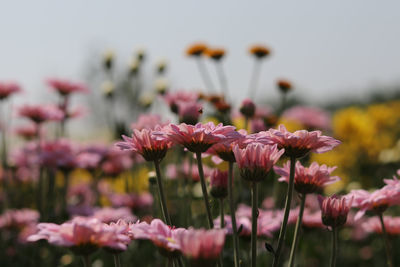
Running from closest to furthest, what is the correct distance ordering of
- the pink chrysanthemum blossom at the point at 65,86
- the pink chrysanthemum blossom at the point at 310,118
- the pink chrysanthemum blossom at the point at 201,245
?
the pink chrysanthemum blossom at the point at 201,245, the pink chrysanthemum blossom at the point at 65,86, the pink chrysanthemum blossom at the point at 310,118

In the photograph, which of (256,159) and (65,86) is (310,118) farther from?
(256,159)

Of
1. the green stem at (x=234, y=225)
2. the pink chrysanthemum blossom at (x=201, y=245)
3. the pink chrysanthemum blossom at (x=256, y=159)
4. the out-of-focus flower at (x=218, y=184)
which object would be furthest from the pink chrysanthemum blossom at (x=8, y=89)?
the pink chrysanthemum blossom at (x=201, y=245)

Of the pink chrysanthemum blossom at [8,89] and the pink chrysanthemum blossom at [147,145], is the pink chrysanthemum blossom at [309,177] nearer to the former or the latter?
the pink chrysanthemum blossom at [147,145]

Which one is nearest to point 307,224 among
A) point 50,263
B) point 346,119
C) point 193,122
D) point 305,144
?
point 193,122

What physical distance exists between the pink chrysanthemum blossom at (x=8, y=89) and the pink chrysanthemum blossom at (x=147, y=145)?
2030 mm

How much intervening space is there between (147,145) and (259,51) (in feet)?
6.77

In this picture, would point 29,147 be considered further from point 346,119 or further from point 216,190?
point 346,119

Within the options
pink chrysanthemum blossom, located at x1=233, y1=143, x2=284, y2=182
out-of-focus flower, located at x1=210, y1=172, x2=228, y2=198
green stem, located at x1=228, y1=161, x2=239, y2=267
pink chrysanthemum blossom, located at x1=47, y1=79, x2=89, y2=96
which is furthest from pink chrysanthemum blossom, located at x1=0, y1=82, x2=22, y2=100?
pink chrysanthemum blossom, located at x1=233, y1=143, x2=284, y2=182

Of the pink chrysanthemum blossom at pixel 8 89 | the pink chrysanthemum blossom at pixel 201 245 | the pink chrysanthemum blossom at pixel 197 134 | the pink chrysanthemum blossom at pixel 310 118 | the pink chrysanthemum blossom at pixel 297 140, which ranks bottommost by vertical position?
the pink chrysanthemum blossom at pixel 201 245

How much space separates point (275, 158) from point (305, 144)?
0.33 ft

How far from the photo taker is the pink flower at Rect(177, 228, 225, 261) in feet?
2.54

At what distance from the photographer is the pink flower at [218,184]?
4.30ft

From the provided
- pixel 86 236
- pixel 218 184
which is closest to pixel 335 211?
pixel 218 184

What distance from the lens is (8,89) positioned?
9.40ft
